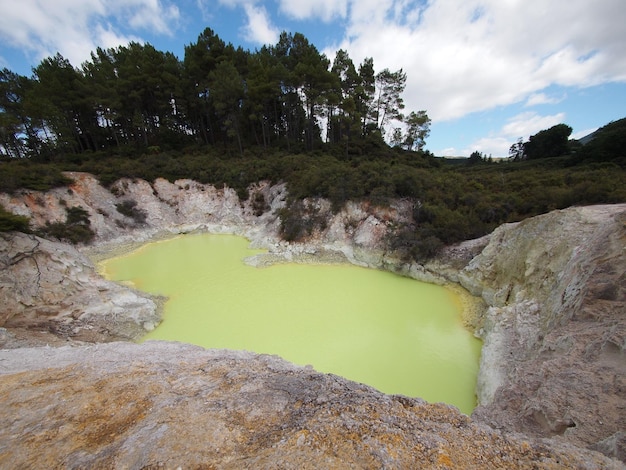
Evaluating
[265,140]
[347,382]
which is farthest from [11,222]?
[265,140]

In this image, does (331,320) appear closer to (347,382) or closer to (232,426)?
(347,382)

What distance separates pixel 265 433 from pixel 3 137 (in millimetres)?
33647

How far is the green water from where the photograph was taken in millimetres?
6512

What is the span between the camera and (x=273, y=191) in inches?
803

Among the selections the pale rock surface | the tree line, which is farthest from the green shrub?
the tree line

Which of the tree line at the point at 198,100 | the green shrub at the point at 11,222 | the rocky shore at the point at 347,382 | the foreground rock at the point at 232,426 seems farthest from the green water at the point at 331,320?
the tree line at the point at 198,100

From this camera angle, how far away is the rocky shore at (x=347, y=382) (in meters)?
2.46

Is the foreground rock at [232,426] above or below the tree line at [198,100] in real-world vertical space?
below

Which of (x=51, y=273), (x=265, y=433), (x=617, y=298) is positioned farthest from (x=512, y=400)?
(x=51, y=273)

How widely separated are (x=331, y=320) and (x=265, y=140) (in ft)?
77.3

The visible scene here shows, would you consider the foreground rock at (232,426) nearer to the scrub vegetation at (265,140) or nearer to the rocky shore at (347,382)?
the rocky shore at (347,382)

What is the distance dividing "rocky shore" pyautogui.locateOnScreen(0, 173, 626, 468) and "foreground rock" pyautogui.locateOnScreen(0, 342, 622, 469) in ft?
0.05

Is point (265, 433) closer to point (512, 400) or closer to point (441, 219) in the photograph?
point (512, 400)

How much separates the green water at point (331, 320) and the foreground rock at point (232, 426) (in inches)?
125
